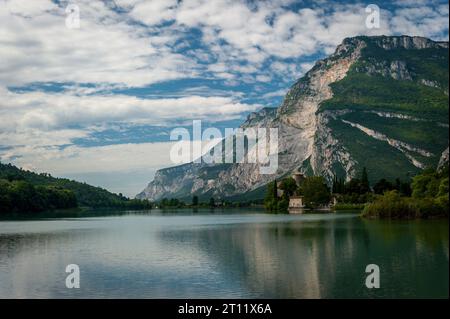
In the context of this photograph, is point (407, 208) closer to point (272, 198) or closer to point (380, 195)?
point (380, 195)

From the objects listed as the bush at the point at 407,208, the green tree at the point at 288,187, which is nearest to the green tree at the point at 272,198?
the green tree at the point at 288,187

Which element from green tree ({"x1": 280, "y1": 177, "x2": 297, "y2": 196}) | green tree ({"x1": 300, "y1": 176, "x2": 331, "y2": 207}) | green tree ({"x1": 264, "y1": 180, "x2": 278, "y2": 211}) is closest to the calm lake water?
green tree ({"x1": 264, "y1": 180, "x2": 278, "y2": 211})

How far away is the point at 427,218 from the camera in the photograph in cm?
7531

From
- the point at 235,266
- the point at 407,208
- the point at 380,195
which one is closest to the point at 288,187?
the point at 380,195

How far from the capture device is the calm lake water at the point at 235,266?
27609mm

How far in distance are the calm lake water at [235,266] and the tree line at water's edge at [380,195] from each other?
2289cm

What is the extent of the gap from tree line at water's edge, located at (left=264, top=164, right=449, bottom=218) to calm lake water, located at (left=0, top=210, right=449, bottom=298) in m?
22.9

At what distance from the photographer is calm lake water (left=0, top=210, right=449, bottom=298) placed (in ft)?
90.6

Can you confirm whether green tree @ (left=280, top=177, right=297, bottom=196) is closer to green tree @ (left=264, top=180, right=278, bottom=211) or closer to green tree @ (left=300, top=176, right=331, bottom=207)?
green tree @ (left=300, top=176, right=331, bottom=207)

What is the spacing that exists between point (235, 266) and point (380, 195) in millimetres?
79676
